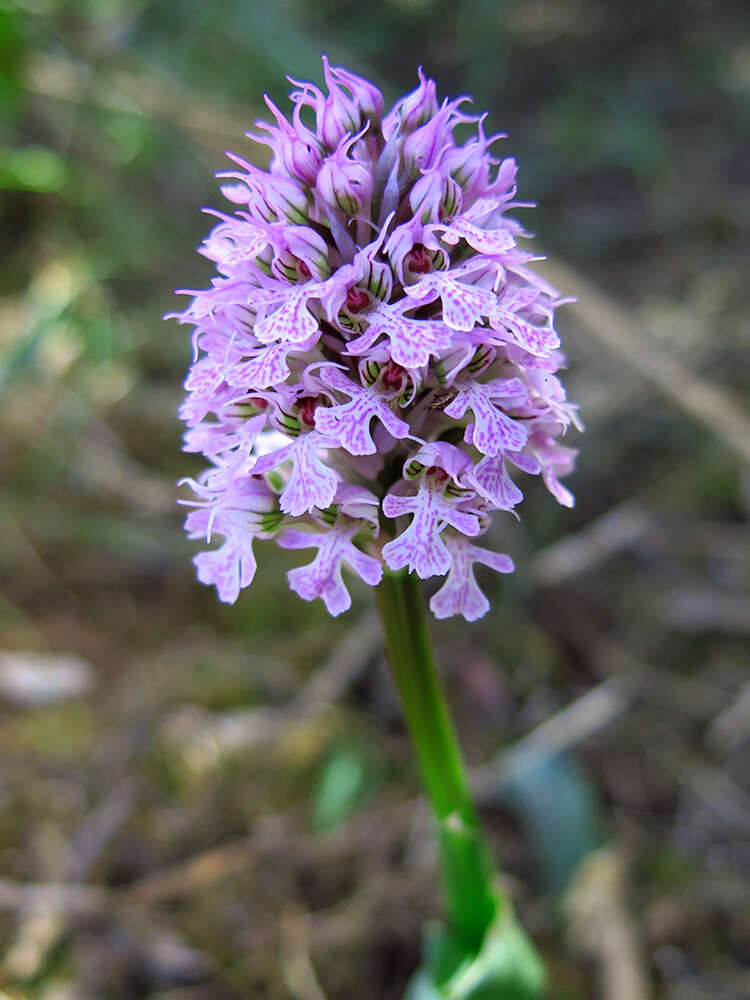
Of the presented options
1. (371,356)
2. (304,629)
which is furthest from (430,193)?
A: (304,629)

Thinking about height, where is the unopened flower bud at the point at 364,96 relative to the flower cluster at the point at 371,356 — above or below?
above

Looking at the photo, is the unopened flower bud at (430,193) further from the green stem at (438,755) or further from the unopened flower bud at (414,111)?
the green stem at (438,755)

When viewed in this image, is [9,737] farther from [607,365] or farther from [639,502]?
[607,365]

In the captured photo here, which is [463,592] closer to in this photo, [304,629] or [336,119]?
[336,119]

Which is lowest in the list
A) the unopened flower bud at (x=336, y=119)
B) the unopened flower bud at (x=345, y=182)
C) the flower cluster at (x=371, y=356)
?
the flower cluster at (x=371, y=356)

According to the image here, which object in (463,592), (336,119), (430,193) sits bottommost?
(463,592)

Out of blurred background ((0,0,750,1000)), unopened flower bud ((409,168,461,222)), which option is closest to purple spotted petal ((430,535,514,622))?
unopened flower bud ((409,168,461,222))

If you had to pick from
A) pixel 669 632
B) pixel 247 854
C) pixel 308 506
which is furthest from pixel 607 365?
pixel 308 506

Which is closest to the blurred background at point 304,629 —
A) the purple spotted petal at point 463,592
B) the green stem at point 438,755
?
the green stem at point 438,755
